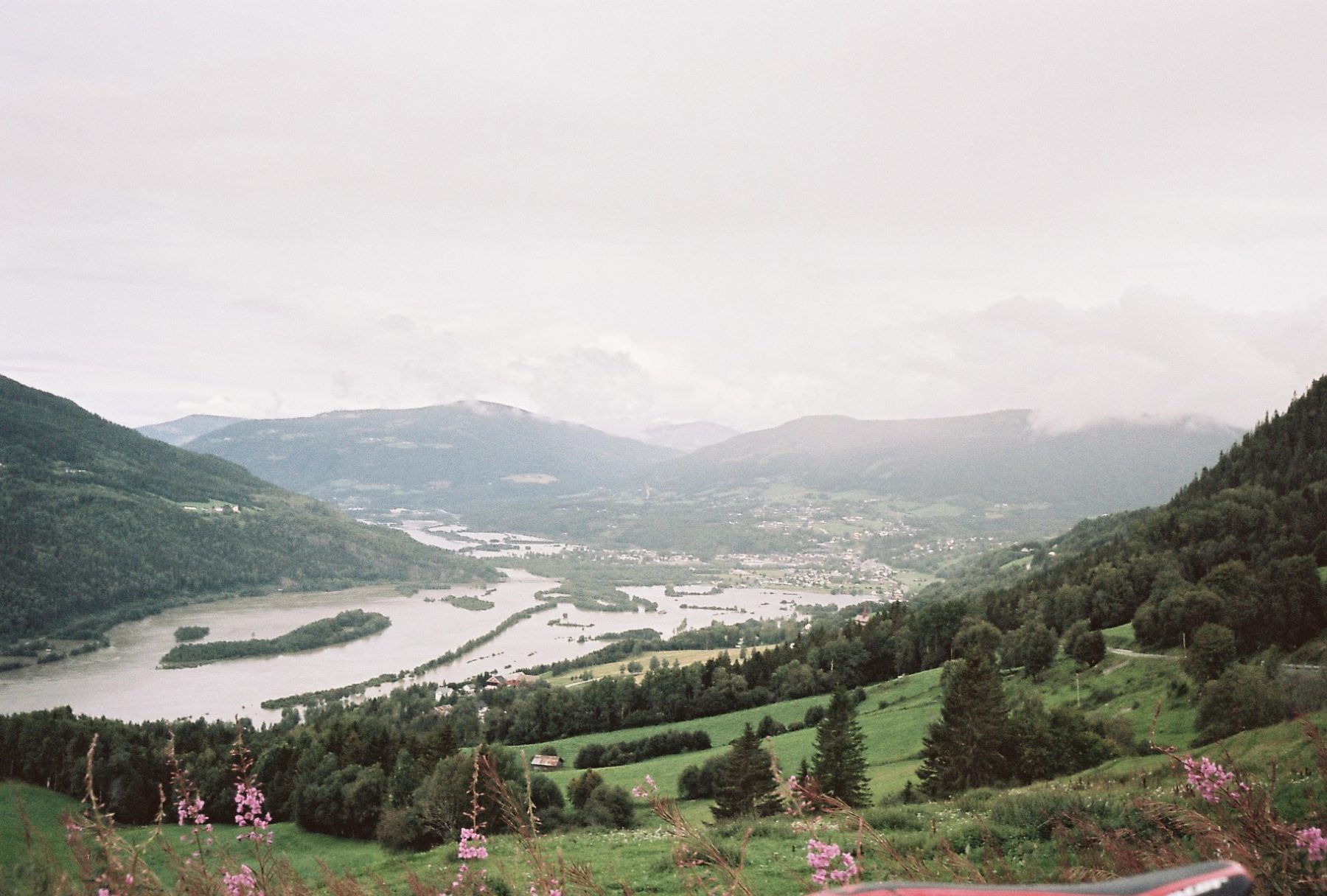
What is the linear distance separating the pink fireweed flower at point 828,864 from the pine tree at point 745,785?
18.6 metres

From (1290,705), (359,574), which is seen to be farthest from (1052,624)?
(359,574)

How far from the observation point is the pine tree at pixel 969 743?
1877 cm

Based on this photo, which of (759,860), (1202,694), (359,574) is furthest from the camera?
(359,574)

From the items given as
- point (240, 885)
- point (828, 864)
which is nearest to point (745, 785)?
point (240, 885)

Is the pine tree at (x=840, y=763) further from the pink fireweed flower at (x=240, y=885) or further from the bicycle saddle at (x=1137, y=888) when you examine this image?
the bicycle saddle at (x=1137, y=888)

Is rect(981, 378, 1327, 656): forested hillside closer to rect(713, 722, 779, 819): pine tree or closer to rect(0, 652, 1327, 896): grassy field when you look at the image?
rect(0, 652, 1327, 896): grassy field

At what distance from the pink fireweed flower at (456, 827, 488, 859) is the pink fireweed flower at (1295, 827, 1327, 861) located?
3.25 meters

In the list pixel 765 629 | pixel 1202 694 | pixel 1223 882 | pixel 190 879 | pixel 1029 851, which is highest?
pixel 1223 882

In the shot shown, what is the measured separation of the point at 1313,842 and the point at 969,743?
739 inches

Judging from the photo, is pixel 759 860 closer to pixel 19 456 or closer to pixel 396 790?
pixel 396 790

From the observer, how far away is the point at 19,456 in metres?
152

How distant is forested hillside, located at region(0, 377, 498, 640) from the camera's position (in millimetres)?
115375

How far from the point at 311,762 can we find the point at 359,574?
131 metres

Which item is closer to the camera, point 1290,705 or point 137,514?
point 1290,705
